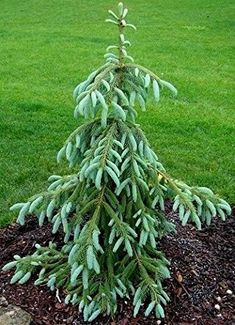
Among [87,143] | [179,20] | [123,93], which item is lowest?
[179,20]

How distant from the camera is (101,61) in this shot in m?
11.9

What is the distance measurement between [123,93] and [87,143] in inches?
16.9

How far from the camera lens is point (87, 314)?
4.00 m

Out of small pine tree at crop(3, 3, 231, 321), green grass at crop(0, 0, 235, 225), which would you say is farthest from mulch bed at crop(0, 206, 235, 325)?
green grass at crop(0, 0, 235, 225)

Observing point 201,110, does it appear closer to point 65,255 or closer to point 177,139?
point 177,139

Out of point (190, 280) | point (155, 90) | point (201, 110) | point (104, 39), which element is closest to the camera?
point (155, 90)

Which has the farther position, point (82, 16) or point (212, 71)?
point (82, 16)

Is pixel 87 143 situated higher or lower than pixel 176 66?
higher

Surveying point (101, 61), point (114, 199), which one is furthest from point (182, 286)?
point (101, 61)

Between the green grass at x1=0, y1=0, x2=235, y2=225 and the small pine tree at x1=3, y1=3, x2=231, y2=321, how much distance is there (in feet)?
5.07

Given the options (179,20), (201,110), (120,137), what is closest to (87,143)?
(120,137)

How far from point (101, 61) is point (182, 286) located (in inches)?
319

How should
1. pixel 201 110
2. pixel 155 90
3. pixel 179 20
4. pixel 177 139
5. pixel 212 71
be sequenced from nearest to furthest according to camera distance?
1. pixel 155 90
2. pixel 177 139
3. pixel 201 110
4. pixel 212 71
5. pixel 179 20

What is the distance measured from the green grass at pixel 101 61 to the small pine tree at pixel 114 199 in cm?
155
